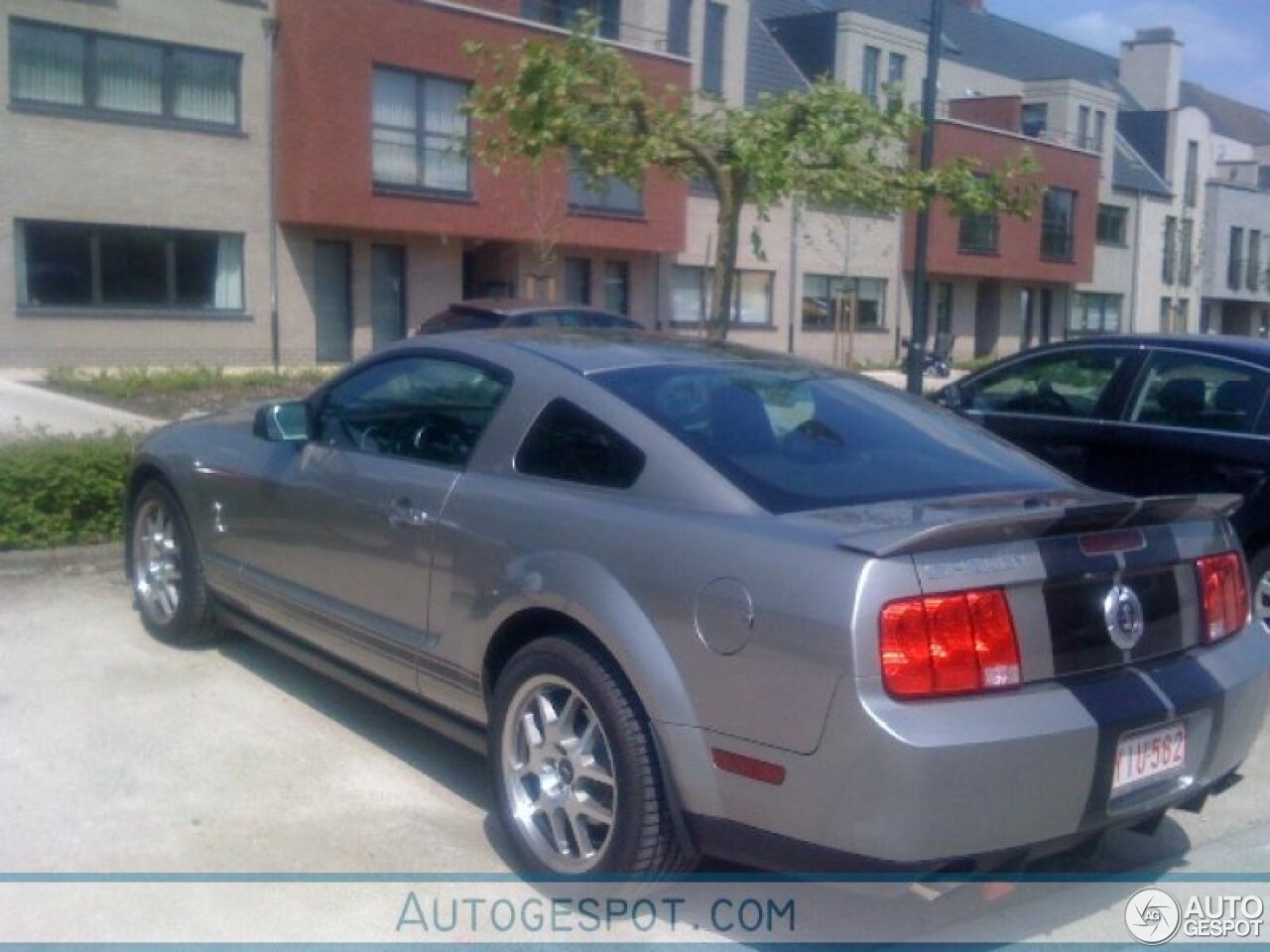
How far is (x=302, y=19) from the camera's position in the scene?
23.3 m

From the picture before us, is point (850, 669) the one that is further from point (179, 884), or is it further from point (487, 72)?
point (487, 72)

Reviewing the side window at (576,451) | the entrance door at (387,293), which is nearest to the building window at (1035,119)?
the entrance door at (387,293)

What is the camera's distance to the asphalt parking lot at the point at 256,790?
15.4 ft

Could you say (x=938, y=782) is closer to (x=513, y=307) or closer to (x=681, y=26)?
(x=513, y=307)

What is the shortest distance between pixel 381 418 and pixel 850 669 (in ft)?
8.44

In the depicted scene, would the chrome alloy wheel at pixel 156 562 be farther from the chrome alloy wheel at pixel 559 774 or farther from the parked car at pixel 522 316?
the parked car at pixel 522 316

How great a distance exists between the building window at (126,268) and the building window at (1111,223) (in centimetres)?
2984

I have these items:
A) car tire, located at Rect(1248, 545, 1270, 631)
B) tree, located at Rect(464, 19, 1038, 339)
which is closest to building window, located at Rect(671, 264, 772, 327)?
tree, located at Rect(464, 19, 1038, 339)

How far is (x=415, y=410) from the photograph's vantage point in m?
5.55

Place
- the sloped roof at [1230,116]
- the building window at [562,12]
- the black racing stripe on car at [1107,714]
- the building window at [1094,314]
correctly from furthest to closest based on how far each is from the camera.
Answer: the sloped roof at [1230,116] → the building window at [1094,314] → the building window at [562,12] → the black racing stripe on car at [1107,714]

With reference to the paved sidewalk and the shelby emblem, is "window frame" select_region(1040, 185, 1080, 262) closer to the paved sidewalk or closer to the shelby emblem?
the paved sidewalk

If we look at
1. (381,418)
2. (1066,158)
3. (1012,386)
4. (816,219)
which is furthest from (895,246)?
(381,418)

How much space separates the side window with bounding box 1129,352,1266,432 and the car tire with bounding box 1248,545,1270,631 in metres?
0.64

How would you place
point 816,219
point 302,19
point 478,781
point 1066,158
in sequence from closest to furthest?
point 478,781 < point 302,19 < point 816,219 < point 1066,158
